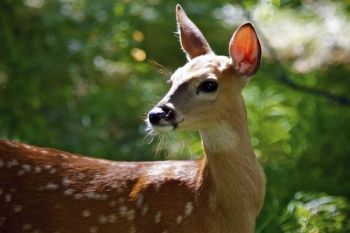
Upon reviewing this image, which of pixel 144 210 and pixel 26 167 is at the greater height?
pixel 26 167

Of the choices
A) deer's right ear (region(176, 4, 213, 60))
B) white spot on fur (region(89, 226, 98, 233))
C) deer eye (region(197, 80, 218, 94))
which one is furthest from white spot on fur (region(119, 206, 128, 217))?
deer's right ear (region(176, 4, 213, 60))

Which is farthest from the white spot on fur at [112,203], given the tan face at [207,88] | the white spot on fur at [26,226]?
the tan face at [207,88]

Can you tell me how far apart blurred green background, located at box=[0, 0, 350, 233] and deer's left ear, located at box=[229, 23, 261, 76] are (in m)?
1.10

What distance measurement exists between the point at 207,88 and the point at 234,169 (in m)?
0.38

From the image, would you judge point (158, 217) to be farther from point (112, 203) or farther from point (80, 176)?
point (80, 176)

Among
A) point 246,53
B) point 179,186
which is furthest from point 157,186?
point 246,53

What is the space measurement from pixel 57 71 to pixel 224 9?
2.19 m

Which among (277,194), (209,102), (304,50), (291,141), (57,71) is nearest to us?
(209,102)

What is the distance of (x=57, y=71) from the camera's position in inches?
283

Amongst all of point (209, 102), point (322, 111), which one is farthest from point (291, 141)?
point (209, 102)

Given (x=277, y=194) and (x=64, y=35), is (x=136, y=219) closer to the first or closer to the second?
(x=277, y=194)

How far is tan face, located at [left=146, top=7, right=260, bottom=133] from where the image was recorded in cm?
419

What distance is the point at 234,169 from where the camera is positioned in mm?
4434

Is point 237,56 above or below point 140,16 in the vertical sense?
below
